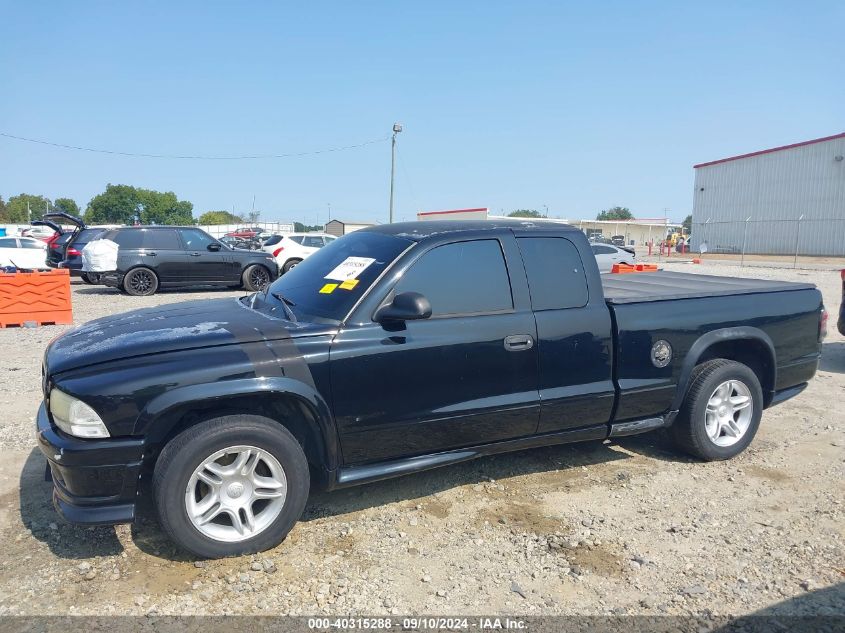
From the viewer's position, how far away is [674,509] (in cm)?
385

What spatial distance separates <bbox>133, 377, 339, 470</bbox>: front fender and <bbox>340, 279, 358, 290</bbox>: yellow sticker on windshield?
2.31 feet

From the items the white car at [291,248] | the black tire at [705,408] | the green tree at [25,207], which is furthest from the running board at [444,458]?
the green tree at [25,207]

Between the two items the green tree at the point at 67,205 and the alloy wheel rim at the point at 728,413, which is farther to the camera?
the green tree at the point at 67,205

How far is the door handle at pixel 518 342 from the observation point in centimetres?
374

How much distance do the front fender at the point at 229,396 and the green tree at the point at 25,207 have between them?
10662 cm

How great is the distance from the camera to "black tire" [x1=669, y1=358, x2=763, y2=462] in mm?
→ 4469

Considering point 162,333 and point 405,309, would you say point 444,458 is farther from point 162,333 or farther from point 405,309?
point 162,333

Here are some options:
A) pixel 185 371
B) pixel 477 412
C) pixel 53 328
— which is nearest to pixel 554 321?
pixel 477 412

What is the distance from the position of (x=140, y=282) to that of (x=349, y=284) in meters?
12.3

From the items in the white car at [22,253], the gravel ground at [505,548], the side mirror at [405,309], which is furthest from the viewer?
the white car at [22,253]

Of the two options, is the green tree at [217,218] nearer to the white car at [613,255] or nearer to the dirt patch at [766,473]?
the white car at [613,255]

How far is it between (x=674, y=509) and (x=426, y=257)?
2.18m

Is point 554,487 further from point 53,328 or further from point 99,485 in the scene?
point 53,328

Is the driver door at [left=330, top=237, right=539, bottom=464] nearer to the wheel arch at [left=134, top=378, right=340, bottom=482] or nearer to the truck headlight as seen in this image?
the wheel arch at [left=134, top=378, right=340, bottom=482]
